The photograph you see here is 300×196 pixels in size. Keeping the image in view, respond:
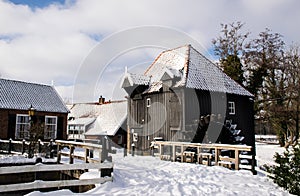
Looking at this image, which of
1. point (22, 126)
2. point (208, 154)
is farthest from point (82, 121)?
point (208, 154)

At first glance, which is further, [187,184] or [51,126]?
[51,126]

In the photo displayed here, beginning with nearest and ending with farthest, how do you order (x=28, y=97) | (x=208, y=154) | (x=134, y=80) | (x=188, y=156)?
1. (x=208, y=154)
2. (x=188, y=156)
3. (x=134, y=80)
4. (x=28, y=97)

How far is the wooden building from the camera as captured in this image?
28594 millimetres

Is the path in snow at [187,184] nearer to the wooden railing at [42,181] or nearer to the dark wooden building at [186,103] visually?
the wooden railing at [42,181]

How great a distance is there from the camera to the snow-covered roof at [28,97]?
766 inches

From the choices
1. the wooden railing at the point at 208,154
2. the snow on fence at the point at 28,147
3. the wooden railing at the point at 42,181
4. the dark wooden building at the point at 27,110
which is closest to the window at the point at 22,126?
the dark wooden building at the point at 27,110

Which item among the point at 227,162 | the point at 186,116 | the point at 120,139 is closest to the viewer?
the point at 227,162

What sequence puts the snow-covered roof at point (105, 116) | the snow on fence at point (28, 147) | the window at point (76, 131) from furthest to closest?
the window at point (76, 131) < the snow-covered roof at point (105, 116) < the snow on fence at point (28, 147)

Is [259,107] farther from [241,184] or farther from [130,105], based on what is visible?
[241,184]

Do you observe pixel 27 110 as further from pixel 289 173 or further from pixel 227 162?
pixel 289 173

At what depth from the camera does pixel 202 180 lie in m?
8.16

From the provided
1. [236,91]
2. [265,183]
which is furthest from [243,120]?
[265,183]

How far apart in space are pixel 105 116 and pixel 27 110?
507 inches

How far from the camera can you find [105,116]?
→ 105 feet
